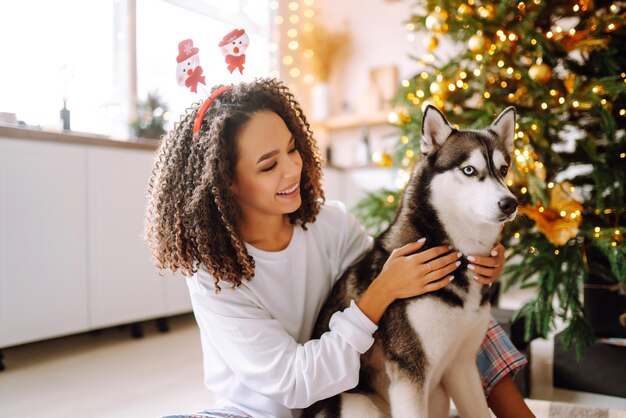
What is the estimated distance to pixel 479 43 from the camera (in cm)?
193

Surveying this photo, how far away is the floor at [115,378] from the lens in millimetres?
1752

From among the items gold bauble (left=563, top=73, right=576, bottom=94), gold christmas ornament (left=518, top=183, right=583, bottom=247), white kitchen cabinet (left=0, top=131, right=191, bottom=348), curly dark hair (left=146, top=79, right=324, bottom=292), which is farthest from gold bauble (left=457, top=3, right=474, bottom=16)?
white kitchen cabinet (left=0, top=131, right=191, bottom=348)

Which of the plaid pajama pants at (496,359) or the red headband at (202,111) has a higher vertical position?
the red headband at (202,111)

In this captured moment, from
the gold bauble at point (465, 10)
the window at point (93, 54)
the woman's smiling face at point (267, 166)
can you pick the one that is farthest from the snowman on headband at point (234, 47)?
the gold bauble at point (465, 10)

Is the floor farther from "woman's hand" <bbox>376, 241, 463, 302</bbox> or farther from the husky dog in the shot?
"woman's hand" <bbox>376, 241, 463, 302</bbox>

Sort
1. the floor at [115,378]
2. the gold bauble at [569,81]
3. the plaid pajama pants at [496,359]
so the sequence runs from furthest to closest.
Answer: the gold bauble at [569,81] < the floor at [115,378] < the plaid pajama pants at [496,359]

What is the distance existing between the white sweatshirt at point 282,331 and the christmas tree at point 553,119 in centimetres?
80

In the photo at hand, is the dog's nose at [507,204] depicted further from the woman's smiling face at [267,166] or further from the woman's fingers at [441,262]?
the woman's smiling face at [267,166]

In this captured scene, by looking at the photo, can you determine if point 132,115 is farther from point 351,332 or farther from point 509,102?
point 351,332

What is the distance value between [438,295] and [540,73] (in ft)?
3.93

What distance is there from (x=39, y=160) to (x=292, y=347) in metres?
1.75

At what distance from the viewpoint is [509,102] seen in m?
2.00

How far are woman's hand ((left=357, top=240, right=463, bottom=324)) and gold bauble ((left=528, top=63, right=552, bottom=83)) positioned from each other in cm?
109

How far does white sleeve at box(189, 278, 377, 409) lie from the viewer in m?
1.08
